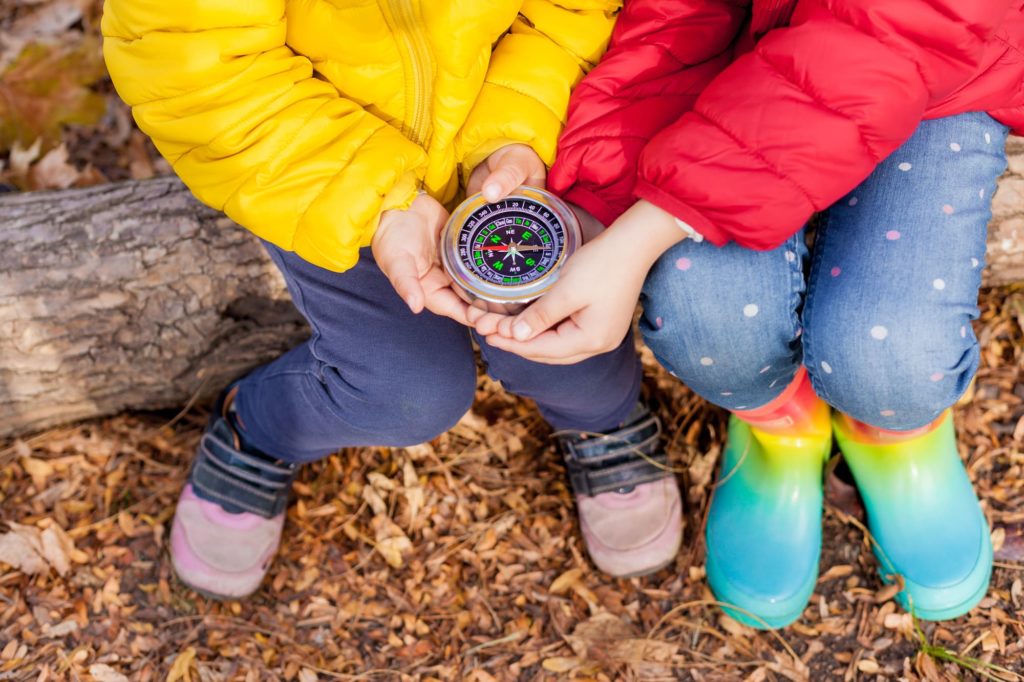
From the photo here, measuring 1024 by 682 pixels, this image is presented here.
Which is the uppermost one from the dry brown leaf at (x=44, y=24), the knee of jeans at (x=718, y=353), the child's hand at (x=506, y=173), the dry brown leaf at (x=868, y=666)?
the child's hand at (x=506, y=173)

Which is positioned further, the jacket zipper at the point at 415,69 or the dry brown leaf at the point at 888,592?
the dry brown leaf at the point at 888,592

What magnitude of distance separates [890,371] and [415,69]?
3.85ft

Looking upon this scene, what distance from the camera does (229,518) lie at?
2502 mm

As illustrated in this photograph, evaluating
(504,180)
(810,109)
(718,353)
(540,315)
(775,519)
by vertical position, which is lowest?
(775,519)

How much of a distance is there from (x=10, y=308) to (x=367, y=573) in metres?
1.21

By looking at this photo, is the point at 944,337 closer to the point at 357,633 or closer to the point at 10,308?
the point at 357,633

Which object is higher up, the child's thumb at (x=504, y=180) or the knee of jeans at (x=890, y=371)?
the child's thumb at (x=504, y=180)

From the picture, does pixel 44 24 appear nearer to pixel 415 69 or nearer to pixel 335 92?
pixel 335 92

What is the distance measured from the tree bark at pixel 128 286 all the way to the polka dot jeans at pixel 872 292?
648 mm

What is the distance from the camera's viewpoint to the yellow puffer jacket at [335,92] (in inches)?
70.8

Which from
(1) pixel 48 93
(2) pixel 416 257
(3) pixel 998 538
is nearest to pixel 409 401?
(2) pixel 416 257

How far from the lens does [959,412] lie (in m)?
2.62

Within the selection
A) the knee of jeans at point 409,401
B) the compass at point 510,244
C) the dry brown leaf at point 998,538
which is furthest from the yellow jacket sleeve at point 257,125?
the dry brown leaf at point 998,538

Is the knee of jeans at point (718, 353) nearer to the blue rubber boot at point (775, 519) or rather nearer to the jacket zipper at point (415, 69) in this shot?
the blue rubber boot at point (775, 519)
